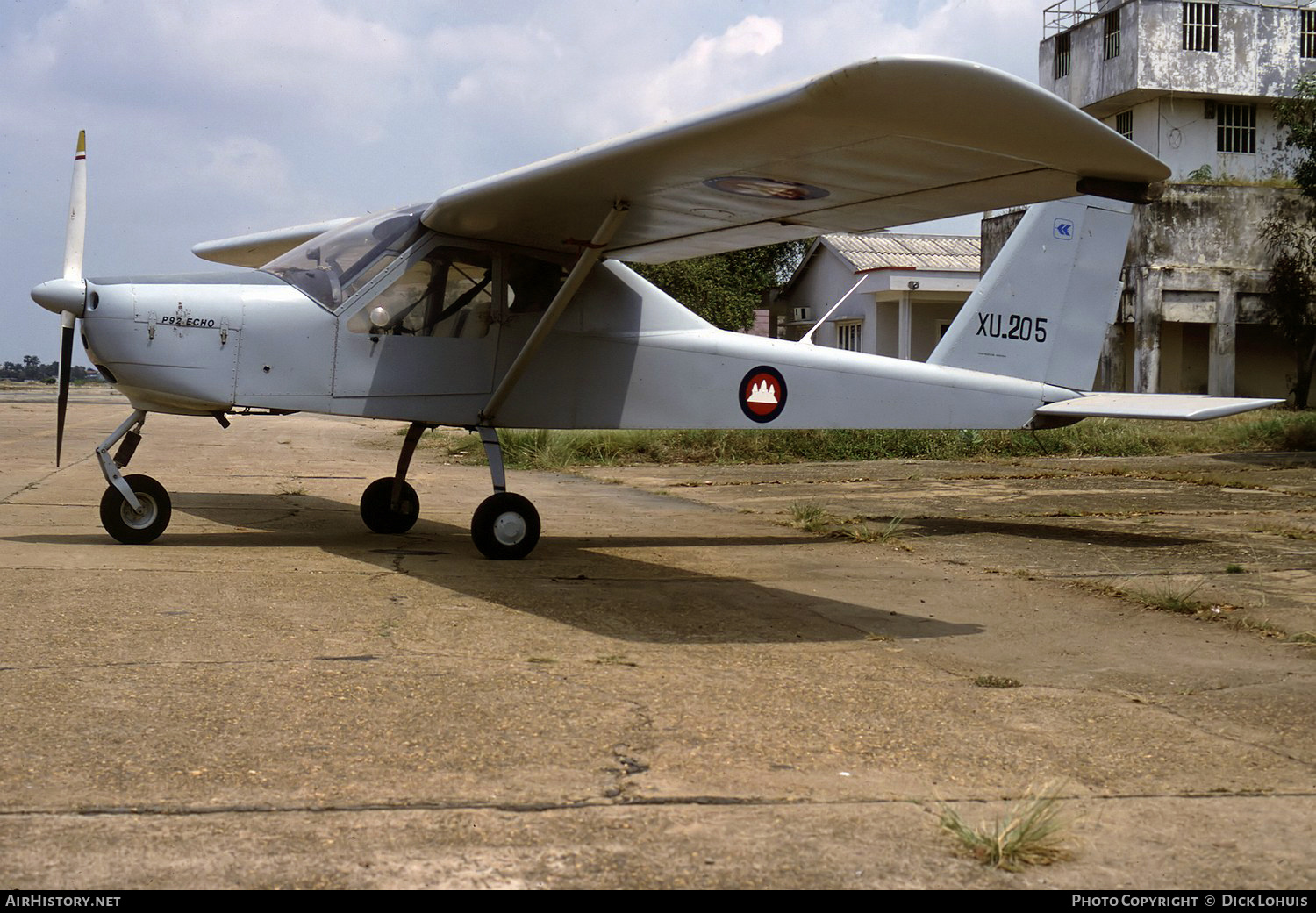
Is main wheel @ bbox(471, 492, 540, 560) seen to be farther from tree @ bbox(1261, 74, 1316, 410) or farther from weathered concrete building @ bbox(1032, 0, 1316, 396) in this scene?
tree @ bbox(1261, 74, 1316, 410)

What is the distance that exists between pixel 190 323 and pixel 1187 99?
121ft

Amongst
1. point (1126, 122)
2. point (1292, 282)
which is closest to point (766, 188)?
point (1292, 282)

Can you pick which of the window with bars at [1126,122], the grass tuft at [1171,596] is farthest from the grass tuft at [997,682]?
the window with bars at [1126,122]

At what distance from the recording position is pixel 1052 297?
34.8 feet

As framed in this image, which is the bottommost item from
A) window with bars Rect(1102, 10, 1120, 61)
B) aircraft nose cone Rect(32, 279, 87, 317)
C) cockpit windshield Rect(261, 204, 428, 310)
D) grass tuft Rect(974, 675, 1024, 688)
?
grass tuft Rect(974, 675, 1024, 688)

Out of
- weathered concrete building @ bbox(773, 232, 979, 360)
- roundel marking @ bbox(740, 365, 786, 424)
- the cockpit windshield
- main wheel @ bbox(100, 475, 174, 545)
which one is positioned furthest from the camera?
weathered concrete building @ bbox(773, 232, 979, 360)

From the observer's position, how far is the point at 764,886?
8.66ft

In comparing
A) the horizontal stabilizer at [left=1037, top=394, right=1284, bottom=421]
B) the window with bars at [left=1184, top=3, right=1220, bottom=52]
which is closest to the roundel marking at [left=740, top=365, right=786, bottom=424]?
the horizontal stabilizer at [left=1037, top=394, right=1284, bottom=421]

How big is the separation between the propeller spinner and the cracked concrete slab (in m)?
1.29

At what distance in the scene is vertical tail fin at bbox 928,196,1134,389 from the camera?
33.9 feet

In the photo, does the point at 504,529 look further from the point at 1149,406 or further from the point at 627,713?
the point at 1149,406

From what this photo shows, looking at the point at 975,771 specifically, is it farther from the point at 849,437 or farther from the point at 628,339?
the point at 849,437

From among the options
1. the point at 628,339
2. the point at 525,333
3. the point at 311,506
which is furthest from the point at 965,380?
the point at 311,506

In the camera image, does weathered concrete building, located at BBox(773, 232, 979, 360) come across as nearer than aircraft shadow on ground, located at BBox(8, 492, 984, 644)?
No
